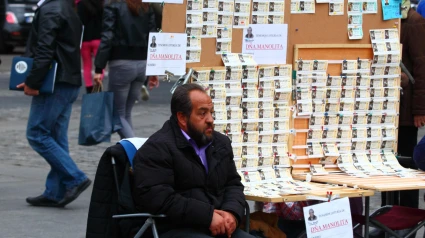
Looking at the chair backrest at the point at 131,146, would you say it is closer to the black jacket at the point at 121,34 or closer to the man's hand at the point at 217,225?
the man's hand at the point at 217,225

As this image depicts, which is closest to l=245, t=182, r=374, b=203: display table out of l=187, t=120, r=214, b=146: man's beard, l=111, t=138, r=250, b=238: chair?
l=111, t=138, r=250, b=238: chair

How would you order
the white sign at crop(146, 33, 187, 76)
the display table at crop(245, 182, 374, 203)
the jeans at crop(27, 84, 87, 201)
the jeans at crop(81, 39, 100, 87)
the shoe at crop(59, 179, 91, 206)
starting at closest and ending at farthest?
1. the display table at crop(245, 182, 374, 203)
2. the white sign at crop(146, 33, 187, 76)
3. the jeans at crop(27, 84, 87, 201)
4. the shoe at crop(59, 179, 91, 206)
5. the jeans at crop(81, 39, 100, 87)

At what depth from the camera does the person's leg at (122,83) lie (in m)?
8.77

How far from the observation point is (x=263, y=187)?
5715 millimetres

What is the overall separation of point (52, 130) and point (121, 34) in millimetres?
1321

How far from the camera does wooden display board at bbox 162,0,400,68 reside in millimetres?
5684

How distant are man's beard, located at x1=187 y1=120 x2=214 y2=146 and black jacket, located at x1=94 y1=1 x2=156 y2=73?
365cm

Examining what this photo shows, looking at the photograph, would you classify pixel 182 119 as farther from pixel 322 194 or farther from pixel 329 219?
pixel 329 219

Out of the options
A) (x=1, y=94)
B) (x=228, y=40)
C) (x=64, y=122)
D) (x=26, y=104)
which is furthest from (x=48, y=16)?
(x=1, y=94)

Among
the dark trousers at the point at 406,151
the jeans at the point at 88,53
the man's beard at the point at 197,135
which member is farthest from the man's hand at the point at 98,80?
the jeans at the point at 88,53

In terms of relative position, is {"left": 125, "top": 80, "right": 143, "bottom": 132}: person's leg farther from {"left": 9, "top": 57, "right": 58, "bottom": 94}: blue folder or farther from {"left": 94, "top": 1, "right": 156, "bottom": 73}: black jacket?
{"left": 9, "top": 57, "right": 58, "bottom": 94}: blue folder

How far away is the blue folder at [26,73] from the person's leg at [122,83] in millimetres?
1208

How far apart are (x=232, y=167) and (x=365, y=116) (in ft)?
4.45

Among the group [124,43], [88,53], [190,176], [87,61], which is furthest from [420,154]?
[87,61]
